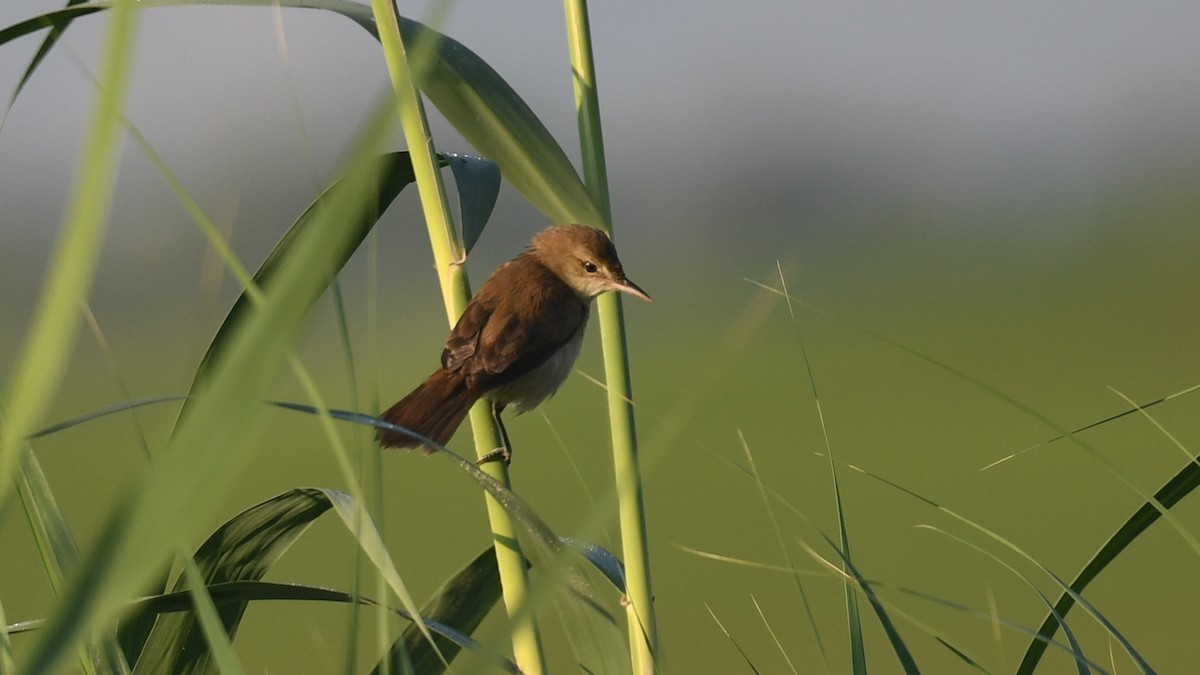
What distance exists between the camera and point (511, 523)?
1.01 m

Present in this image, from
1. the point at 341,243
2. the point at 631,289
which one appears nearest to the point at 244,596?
the point at 341,243

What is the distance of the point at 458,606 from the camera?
3.72 ft

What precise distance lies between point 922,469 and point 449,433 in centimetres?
1465

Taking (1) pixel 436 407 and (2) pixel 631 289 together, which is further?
(2) pixel 631 289

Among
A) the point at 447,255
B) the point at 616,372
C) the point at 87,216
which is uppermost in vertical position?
the point at 87,216

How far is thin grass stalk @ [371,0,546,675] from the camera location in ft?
3.36

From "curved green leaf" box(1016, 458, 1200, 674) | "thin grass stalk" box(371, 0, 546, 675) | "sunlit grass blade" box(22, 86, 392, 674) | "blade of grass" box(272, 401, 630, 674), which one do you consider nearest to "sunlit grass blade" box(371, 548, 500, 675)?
"thin grass stalk" box(371, 0, 546, 675)

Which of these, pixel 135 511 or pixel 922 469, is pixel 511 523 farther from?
pixel 922 469

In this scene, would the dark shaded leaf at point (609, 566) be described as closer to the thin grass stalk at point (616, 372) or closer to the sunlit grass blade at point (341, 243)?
the thin grass stalk at point (616, 372)

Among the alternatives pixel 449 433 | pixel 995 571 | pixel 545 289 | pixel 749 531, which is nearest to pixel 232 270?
pixel 449 433

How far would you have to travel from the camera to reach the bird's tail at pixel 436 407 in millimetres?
1743

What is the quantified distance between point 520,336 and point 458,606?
37.8 inches

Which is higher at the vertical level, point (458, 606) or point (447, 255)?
point (447, 255)

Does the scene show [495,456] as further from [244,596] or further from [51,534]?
[51,534]
